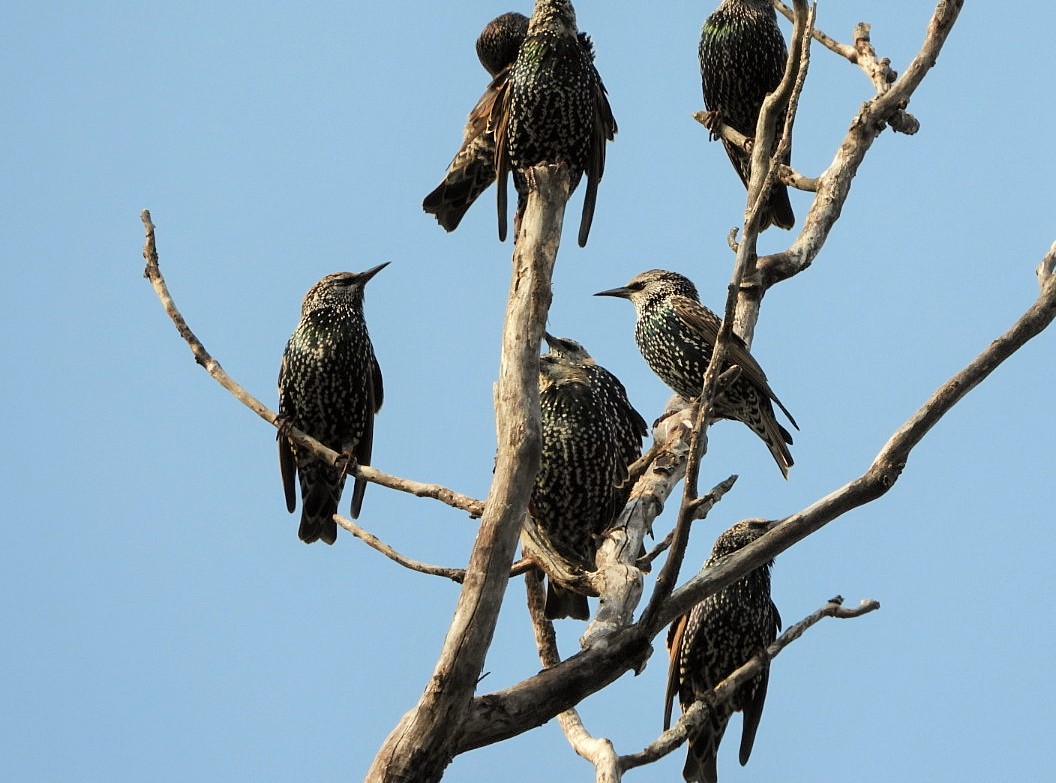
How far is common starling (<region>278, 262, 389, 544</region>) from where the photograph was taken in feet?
20.6

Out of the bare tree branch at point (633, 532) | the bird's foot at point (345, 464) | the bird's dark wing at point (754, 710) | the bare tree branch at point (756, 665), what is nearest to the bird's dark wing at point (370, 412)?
the bird's foot at point (345, 464)

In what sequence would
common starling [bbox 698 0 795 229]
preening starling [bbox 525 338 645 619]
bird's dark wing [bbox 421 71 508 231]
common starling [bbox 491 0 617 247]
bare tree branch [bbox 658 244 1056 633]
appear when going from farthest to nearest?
common starling [bbox 698 0 795 229], bird's dark wing [bbox 421 71 508 231], common starling [bbox 491 0 617 247], preening starling [bbox 525 338 645 619], bare tree branch [bbox 658 244 1056 633]

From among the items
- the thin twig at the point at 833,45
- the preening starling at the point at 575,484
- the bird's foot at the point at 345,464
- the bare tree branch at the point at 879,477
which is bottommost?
the bare tree branch at the point at 879,477

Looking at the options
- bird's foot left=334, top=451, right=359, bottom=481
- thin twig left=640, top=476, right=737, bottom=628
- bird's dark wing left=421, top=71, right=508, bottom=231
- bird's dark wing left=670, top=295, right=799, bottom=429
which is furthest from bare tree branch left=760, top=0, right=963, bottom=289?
thin twig left=640, top=476, right=737, bottom=628

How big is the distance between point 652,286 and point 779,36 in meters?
2.04

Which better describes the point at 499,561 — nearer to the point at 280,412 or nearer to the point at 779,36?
the point at 280,412

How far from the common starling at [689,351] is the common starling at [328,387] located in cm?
118

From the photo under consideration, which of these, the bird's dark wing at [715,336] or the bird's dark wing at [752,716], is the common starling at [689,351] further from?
the bird's dark wing at [752,716]

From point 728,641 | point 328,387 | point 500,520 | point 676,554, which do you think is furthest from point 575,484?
point 676,554

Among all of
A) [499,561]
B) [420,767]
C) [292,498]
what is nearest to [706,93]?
[292,498]

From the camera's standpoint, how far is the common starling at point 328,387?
6.27m

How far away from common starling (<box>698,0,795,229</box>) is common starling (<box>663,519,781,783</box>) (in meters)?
2.16

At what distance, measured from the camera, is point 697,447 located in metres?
3.77

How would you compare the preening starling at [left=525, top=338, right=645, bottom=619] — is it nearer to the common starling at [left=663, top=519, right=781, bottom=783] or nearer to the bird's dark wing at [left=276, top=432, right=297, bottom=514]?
the common starling at [left=663, top=519, right=781, bottom=783]
